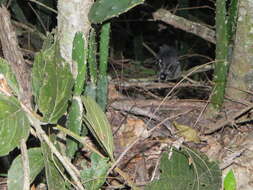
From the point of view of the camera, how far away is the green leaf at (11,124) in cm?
94

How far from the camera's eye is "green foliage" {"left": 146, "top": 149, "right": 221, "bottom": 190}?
116 centimetres

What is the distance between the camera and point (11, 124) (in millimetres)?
958

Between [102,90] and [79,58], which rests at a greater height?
[79,58]

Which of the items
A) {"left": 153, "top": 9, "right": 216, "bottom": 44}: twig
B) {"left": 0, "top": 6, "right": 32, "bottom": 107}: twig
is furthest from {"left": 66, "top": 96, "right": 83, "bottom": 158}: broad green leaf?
{"left": 153, "top": 9, "right": 216, "bottom": 44}: twig

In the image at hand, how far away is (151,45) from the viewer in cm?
346

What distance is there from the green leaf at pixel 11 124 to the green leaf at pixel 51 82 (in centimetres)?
5

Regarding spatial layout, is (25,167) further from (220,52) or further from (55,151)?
(220,52)

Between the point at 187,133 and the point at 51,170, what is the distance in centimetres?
73

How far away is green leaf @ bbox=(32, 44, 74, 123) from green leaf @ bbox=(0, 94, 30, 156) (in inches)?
1.8

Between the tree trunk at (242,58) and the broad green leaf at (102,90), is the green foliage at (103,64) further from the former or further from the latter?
the tree trunk at (242,58)

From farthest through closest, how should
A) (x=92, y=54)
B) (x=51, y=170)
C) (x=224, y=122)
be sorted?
(x=224, y=122) → (x=92, y=54) → (x=51, y=170)

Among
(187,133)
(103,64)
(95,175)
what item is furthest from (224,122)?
(95,175)

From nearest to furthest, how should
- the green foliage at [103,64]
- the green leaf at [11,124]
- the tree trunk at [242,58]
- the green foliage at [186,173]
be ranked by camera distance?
1. the green leaf at [11,124]
2. the green foliage at [186,173]
3. the green foliage at [103,64]
4. the tree trunk at [242,58]

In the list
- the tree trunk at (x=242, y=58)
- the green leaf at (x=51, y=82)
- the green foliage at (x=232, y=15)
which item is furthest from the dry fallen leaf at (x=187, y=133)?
the green leaf at (x=51, y=82)
